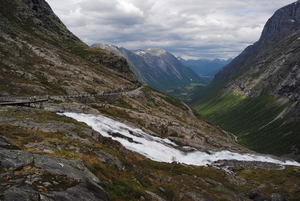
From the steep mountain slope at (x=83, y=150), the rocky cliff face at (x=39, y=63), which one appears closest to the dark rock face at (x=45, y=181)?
the steep mountain slope at (x=83, y=150)

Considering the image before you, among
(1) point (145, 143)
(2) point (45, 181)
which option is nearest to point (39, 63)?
Result: (1) point (145, 143)

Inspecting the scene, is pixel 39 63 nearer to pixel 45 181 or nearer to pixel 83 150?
pixel 83 150

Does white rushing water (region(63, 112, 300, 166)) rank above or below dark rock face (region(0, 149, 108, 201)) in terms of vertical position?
below

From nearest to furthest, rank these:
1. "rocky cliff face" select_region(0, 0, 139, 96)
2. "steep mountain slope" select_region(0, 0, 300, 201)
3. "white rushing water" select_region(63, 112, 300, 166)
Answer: "steep mountain slope" select_region(0, 0, 300, 201) → "white rushing water" select_region(63, 112, 300, 166) → "rocky cliff face" select_region(0, 0, 139, 96)

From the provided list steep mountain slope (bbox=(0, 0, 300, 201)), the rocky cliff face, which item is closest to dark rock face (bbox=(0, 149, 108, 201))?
steep mountain slope (bbox=(0, 0, 300, 201))

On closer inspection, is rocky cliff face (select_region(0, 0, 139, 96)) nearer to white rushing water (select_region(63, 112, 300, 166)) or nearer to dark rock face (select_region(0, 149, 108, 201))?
white rushing water (select_region(63, 112, 300, 166))

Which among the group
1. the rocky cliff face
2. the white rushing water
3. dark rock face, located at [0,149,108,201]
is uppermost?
the rocky cliff face

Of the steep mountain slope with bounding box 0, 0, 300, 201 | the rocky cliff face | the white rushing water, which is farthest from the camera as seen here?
the rocky cliff face
